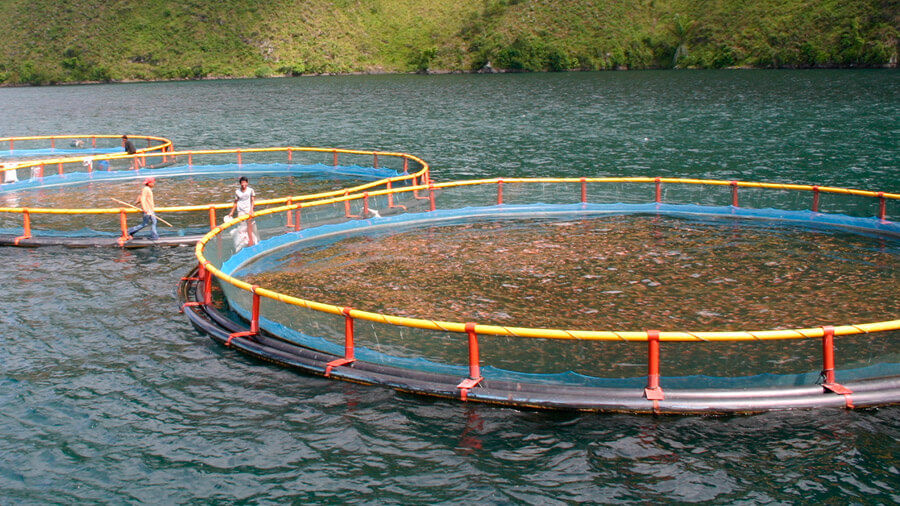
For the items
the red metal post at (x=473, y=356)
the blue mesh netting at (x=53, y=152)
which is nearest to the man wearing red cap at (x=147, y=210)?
the red metal post at (x=473, y=356)

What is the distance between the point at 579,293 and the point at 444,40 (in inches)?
6752

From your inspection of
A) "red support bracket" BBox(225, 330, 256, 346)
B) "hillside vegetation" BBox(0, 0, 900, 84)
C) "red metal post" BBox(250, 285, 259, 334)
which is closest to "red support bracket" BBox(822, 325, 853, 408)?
"red metal post" BBox(250, 285, 259, 334)

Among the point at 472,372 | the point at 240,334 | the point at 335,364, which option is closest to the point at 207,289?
the point at 240,334

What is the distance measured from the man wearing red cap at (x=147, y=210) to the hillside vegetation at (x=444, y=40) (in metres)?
136

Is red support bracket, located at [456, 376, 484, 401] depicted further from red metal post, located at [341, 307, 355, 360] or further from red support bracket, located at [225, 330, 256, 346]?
red support bracket, located at [225, 330, 256, 346]

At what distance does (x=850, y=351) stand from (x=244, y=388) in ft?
39.1

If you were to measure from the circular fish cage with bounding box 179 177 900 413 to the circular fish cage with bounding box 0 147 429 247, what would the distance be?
5.19m

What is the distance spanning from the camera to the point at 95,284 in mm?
25812

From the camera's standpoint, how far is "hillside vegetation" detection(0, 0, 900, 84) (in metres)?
152

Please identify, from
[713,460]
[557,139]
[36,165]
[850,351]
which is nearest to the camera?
[713,460]

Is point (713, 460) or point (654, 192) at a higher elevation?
point (654, 192)

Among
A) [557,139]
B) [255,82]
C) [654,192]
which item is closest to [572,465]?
[654,192]

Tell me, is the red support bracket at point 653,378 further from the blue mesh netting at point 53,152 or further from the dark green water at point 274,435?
the blue mesh netting at point 53,152

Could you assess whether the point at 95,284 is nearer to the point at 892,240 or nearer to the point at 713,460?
the point at 713,460
